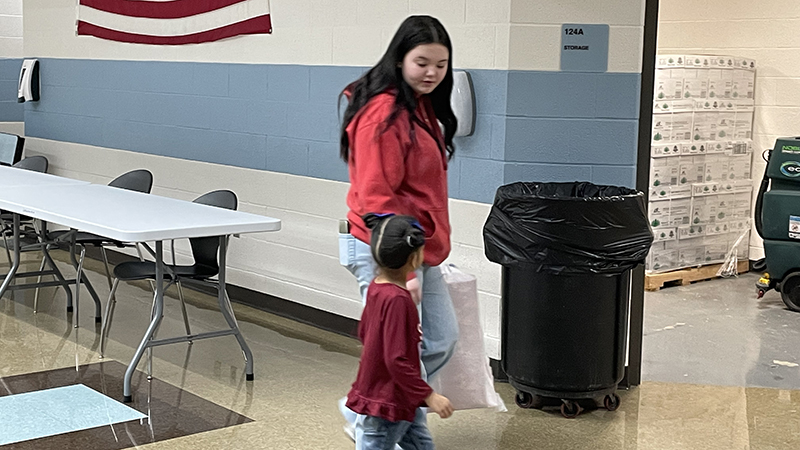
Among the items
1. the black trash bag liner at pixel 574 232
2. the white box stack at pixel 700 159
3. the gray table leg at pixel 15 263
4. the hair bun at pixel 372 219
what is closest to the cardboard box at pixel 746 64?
the white box stack at pixel 700 159

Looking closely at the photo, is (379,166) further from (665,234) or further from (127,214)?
(665,234)

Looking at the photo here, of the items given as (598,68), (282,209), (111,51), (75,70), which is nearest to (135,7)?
(111,51)

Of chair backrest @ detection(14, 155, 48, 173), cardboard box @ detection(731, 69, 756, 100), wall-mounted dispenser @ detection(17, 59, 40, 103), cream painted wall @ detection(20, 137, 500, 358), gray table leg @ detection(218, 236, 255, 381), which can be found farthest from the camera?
wall-mounted dispenser @ detection(17, 59, 40, 103)

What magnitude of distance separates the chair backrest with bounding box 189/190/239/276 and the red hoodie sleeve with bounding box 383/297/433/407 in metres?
2.29

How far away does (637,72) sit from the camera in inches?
173

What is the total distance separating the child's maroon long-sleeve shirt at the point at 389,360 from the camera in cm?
253

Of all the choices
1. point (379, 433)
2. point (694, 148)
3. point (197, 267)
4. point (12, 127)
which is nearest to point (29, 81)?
point (12, 127)

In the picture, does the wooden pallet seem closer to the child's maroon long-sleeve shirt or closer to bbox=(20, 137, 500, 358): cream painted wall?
bbox=(20, 137, 500, 358): cream painted wall

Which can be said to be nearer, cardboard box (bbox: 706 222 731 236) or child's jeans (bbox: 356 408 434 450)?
child's jeans (bbox: 356 408 434 450)

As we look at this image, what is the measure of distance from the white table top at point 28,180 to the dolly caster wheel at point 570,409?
299 centimetres

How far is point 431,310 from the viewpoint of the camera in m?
3.24

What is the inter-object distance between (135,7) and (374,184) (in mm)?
4305

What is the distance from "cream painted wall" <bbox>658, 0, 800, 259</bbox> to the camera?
7625 millimetres

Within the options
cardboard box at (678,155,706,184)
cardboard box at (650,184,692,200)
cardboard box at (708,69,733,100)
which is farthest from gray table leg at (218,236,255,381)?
cardboard box at (708,69,733,100)
